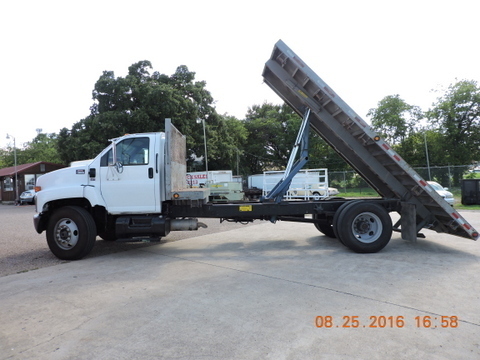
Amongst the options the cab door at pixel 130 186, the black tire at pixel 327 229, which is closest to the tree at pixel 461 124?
the black tire at pixel 327 229

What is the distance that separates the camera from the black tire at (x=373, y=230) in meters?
6.45

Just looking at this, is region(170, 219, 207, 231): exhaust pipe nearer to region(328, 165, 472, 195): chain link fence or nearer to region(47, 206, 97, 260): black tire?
region(47, 206, 97, 260): black tire

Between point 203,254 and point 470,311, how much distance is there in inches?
188

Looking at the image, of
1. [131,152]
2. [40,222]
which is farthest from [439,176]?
[40,222]

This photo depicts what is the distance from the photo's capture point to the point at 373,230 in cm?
666

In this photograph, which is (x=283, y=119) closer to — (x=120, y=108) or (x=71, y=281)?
(x=120, y=108)

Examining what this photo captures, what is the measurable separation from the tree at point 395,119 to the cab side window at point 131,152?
42.8m

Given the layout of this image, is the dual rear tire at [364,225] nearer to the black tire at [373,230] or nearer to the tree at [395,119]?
the black tire at [373,230]

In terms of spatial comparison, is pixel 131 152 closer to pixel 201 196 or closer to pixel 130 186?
pixel 130 186

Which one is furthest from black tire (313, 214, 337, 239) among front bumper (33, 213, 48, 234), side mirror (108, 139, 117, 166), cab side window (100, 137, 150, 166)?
front bumper (33, 213, 48, 234)

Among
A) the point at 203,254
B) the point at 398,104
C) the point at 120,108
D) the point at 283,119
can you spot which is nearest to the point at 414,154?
the point at 398,104

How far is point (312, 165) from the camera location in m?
41.9

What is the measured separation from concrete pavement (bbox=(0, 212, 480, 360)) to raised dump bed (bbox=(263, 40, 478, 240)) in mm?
816

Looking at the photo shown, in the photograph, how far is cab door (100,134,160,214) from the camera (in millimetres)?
6473
